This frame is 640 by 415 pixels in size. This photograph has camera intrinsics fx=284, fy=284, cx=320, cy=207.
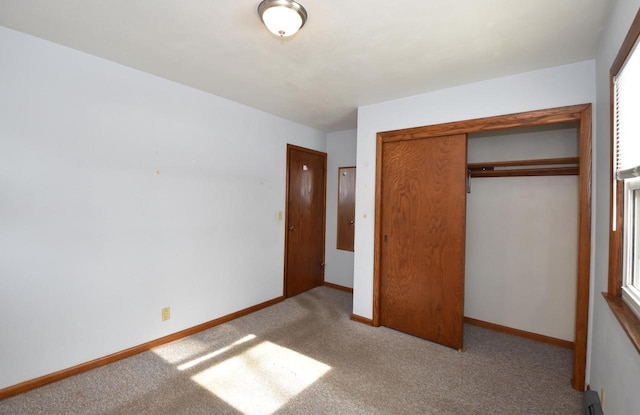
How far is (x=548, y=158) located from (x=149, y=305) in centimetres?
405

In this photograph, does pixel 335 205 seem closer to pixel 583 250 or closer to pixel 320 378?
pixel 320 378

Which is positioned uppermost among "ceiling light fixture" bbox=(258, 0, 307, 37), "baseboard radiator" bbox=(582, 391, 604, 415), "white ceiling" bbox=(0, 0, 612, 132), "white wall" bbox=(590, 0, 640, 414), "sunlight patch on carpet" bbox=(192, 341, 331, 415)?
"white ceiling" bbox=(0, 0, 612, 132)

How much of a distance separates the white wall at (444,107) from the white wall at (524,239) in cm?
70

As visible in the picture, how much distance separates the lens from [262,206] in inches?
143

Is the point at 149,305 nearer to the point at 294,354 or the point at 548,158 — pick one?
the point at 294,354

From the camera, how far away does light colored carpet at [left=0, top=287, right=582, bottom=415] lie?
1.88 meters

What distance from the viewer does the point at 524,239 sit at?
9.72ft

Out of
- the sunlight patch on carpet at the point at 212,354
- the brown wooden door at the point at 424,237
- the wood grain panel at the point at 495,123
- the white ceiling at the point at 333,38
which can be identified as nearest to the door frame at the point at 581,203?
the wood grain panel at the point at 495,123

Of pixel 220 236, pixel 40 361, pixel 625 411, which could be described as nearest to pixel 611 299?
pixel 625 411

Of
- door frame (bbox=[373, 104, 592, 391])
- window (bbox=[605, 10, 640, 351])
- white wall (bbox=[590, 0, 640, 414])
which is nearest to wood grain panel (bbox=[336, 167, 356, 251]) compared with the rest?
door frame (bbox=[373, 104, 592, 391])

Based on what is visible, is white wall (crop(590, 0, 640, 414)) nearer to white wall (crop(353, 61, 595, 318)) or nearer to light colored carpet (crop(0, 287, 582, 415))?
white wall (crop(353, 61, 595, 318))

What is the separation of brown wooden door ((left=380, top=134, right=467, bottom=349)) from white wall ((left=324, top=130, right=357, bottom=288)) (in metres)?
1.27

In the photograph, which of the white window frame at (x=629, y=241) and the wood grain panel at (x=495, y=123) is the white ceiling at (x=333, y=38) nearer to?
the wood grain panel at (x=495, y=123)

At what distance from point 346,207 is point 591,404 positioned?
319cm
